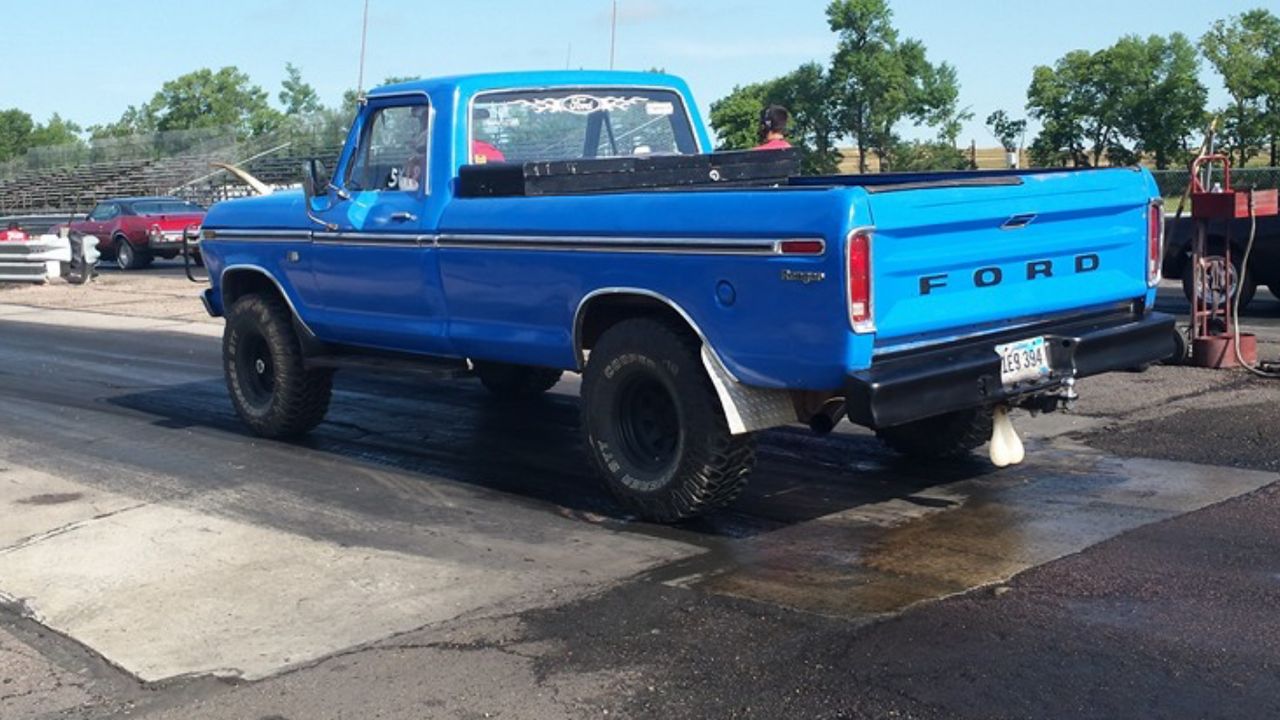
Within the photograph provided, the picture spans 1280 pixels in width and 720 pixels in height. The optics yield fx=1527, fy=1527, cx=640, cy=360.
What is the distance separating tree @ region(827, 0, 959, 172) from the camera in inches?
1369

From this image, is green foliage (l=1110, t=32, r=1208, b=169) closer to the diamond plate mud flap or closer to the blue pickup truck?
the blue pickup truck

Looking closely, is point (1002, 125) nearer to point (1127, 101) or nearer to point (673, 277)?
point (1127, 101)

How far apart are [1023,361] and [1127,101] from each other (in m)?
31.1

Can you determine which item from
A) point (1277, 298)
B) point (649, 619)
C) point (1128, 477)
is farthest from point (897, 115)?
point (649, 619)

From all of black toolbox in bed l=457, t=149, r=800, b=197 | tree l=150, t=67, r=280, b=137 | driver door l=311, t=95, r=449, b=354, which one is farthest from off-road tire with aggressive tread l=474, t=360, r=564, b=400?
tree l=150, t=67, r=280, b=137

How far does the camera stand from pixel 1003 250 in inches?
259

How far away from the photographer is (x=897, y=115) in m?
35.3

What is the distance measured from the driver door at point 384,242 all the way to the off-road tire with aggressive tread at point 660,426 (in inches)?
53.3

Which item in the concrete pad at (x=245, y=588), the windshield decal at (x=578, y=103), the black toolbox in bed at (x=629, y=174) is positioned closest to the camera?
the concrete pad at (x=245, y=588)

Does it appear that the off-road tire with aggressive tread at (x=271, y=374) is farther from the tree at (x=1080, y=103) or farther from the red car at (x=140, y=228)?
the tree at (x=1080, y=103)

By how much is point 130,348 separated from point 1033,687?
12.4 m

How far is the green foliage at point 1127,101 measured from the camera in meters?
35.6

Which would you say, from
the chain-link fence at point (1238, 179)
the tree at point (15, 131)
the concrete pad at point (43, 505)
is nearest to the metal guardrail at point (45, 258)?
the concrete pad at point (43, 505)

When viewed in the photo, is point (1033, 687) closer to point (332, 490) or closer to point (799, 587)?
point (799, 587)
